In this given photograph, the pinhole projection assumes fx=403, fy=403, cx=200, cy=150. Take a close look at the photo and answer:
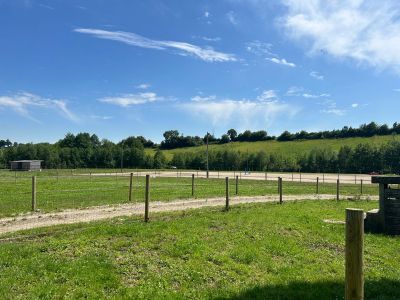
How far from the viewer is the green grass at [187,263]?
23.4ft

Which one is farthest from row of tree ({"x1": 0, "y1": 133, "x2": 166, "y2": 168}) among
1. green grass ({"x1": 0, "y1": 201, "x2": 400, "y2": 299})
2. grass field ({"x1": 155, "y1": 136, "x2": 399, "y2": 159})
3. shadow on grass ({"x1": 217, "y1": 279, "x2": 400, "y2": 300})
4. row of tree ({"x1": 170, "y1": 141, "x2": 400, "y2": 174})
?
shadow on grass ({"x1": 217, "y1": 279, "x2": 400, "y2": 300})

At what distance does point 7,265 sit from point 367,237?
10.1 meters

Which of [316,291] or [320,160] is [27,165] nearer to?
[320,160]

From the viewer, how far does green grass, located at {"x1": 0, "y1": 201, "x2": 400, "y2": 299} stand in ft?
23.4

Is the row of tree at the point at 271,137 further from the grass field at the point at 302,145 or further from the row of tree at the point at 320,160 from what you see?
the row of tree at the point at 320,160

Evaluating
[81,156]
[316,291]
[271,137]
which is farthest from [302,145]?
[316,291]

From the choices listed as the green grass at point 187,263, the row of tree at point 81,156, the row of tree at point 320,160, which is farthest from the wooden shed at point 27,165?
the green grass at point 187,263

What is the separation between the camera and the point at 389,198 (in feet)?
46.3

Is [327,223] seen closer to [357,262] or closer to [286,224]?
[286,224]

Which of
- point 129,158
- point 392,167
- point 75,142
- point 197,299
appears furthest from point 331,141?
point 197,299

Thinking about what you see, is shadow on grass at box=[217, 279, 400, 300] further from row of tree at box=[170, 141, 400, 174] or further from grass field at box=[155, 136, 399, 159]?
grass field at box=[155, 136, 399, 159]

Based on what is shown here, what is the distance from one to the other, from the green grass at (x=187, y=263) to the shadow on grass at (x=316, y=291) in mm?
18

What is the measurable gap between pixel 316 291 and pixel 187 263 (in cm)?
268

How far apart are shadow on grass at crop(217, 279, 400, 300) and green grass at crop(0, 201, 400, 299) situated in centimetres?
2
